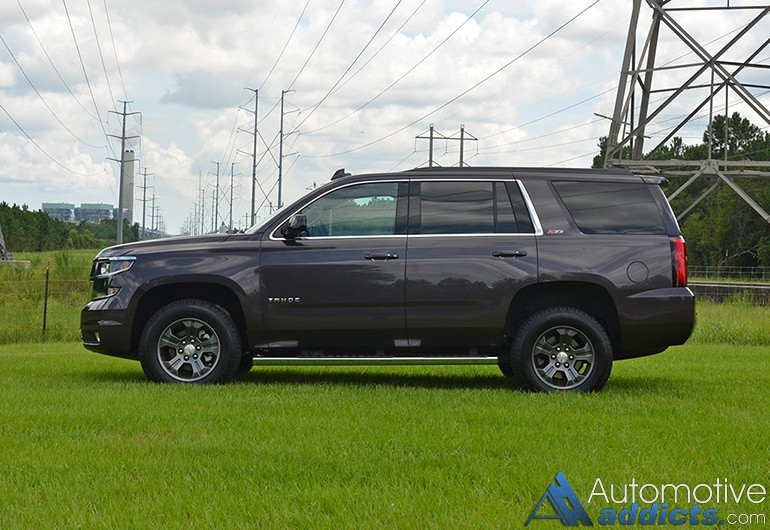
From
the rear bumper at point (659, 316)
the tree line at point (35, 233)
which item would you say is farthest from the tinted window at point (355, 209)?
the tree line at point (35, 233)

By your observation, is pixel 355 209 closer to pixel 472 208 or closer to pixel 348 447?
pixel 472 208

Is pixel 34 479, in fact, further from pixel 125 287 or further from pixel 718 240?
pixel 718 240

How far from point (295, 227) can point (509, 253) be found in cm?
198

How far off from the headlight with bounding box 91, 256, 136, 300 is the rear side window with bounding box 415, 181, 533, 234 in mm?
2870

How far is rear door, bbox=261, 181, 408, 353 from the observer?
10.0 meters

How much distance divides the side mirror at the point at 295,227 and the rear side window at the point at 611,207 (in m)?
2.40

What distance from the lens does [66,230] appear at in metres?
131

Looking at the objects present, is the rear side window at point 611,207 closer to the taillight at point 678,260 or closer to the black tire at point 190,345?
the taillight at point 678,260

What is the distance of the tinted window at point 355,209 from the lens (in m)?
10.3

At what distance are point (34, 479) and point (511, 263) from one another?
205 inches

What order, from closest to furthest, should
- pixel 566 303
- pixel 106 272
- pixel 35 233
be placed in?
1. pixel 566 303
2. pixel 106 272
3. pixel 35 233

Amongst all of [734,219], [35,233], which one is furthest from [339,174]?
[35,233]

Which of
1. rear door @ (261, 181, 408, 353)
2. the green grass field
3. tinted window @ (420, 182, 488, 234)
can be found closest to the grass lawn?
the green grass field

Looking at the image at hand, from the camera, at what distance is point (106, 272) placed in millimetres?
10539
